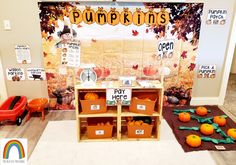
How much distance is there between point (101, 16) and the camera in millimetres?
2654

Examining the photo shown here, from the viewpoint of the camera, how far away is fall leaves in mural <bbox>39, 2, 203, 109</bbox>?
8.69 feet

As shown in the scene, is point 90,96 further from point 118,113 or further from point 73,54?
point 73,54

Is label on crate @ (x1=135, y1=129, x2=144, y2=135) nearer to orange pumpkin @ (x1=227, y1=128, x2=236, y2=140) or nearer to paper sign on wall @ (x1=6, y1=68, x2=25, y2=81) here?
orange pumpkin @ (x1=227, y1=128, x2=236, y2=140)

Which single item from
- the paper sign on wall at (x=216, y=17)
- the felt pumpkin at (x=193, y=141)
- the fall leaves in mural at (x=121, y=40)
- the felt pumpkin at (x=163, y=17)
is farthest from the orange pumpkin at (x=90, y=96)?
the paper sign on wall at (x=216, y=17)

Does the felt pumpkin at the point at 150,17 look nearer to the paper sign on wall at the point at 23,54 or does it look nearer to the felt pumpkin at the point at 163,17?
the felt pumpkin at the point at 163,17

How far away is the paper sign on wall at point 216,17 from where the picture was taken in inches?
109

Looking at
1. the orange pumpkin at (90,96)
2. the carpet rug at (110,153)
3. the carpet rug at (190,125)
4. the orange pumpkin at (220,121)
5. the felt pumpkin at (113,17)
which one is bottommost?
the carpet rug at (110,153)

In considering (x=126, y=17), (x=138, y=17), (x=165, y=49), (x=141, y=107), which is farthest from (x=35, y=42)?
(x=165, y=49)

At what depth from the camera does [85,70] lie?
2.26 meters

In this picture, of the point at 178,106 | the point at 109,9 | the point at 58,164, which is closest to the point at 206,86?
the point at 178,106

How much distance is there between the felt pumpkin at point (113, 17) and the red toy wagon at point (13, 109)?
1494 millimetres

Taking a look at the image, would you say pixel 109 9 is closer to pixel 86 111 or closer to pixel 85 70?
pixel 85 70

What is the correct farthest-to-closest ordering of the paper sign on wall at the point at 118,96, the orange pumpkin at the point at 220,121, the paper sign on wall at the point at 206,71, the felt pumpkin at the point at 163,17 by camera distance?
the paper sign on wall at the point at 206,71 → the felt pumpkin at the point at 163,17 → the orange pumpkin at the point at 220,121 → the paper sign on wall at the point at 118,96

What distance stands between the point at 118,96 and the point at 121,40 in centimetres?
94
